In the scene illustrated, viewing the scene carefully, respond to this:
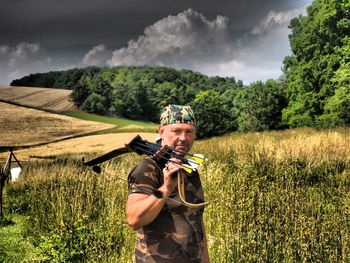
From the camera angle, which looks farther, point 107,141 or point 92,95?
point 92,95

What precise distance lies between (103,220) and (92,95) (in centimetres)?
3435

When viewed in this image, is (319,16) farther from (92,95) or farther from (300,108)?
(92,95)

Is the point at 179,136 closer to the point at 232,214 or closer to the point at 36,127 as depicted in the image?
the point at 232,214

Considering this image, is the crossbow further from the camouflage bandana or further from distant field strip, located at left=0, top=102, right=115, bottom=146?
distant field strip, located at left=0, top=102, right=115, bottom=146

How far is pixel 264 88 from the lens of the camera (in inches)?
1789

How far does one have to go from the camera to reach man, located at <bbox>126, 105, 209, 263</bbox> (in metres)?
1.25

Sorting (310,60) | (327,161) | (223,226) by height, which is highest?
(310,60)

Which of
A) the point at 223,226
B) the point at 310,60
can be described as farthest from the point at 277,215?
the point at 310,60

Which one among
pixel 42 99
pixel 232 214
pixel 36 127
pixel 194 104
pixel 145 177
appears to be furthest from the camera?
pixel 194 104

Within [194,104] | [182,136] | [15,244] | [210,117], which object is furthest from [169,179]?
[194,104]

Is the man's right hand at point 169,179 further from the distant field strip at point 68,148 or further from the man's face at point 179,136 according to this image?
the distant field strip at point 68,148

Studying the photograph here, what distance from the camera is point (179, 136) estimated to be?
4.58 ft

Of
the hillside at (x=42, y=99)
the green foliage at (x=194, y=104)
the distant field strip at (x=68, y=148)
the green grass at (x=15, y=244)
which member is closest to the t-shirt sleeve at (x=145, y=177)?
the green grass at (x=15, y=244)

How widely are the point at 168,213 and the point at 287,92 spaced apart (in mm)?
33397
